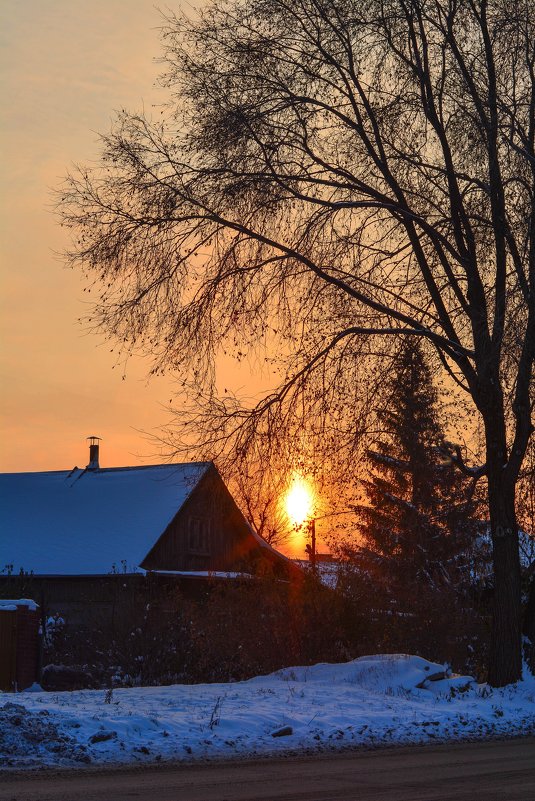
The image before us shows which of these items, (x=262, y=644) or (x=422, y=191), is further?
(x=262, y=644)

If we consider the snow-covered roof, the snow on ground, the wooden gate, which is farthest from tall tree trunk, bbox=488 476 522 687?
the snow-covered roof

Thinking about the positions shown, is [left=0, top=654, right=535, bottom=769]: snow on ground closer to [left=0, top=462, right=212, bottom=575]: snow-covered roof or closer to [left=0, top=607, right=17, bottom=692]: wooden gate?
[left=0, top=607, right=17, bottom=692]: wooden gate

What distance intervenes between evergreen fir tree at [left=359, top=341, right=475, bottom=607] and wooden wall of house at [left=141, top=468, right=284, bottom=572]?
4958 millimetres

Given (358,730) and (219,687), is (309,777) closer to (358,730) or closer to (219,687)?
(358,730)

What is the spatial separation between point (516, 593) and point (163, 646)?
7.18 meters

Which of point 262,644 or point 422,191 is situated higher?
point 422,191

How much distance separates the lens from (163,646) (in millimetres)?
20312

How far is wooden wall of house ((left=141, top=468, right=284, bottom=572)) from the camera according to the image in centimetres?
3775

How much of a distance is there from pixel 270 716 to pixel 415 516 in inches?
747

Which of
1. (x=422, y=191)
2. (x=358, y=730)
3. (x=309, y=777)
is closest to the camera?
(x=309, y=777)

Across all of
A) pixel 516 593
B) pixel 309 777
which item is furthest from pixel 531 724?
pixel 309 777

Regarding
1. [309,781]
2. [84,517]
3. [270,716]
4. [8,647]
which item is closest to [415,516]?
[8,647]

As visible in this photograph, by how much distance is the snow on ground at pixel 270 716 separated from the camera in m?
9.68

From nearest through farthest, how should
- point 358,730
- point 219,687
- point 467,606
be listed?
point 358,730 → point 219,687 → point 467,606
